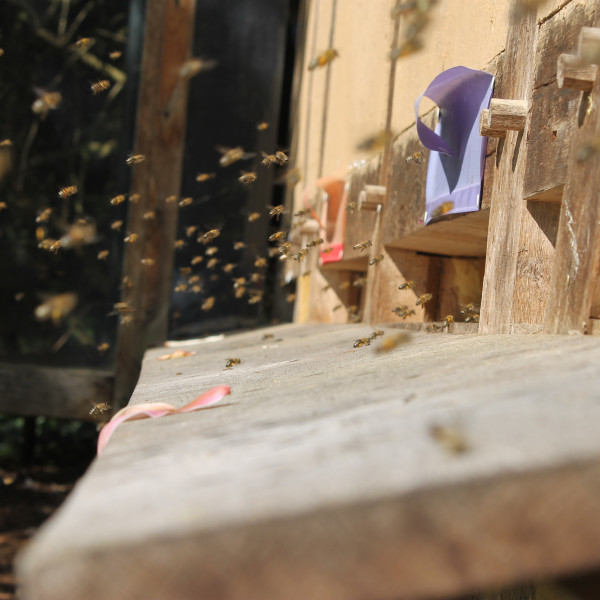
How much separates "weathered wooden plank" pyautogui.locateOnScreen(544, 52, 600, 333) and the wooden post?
18.6 feet

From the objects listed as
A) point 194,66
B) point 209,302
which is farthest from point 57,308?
point 194,66

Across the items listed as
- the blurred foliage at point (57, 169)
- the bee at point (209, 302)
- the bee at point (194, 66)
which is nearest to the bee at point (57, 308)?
the blurred foliage at point (57, 169)

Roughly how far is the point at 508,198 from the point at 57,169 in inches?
246

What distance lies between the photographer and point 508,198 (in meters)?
2.50

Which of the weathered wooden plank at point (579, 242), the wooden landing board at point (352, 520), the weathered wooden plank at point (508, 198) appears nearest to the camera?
the wooden landing board at point (352, 520)

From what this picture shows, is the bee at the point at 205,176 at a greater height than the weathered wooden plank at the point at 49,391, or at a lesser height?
greater

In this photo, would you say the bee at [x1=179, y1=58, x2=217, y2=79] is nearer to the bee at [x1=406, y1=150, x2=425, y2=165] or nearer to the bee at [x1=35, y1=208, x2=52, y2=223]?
the bee at [x1=35, y1=208, x2=52, y2=223]

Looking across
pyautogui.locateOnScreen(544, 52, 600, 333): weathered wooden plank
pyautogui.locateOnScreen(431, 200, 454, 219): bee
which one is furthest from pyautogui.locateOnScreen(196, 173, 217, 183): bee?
pyautogui.locateOnScreen(544, 52, 600, 333): weathered wooden plank

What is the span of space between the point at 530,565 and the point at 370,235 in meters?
3.96

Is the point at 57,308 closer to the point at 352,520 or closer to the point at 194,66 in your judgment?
the point at 194,66

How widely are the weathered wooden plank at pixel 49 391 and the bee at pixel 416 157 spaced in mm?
4398

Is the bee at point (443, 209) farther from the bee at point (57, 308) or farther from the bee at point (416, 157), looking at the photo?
the bee at point (57, 308)

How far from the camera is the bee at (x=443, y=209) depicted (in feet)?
9.90

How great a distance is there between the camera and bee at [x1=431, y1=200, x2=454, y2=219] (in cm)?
302
